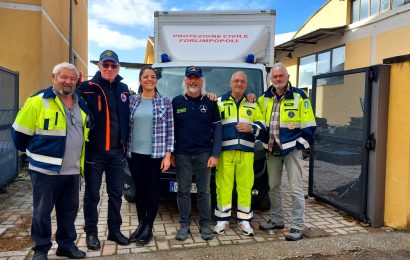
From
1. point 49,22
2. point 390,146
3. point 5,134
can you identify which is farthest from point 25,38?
point 390,146

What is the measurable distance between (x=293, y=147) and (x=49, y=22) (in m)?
9.25

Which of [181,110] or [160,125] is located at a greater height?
[181,110]

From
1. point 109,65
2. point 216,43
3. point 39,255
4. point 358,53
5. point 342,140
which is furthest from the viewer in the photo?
point 358,53

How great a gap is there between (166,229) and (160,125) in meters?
1.48

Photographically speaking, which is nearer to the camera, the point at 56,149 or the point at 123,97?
the point at 56,149

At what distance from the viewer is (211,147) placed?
14.2 feet

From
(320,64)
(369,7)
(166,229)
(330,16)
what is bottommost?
(166,229)

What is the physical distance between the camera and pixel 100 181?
3.99 meters

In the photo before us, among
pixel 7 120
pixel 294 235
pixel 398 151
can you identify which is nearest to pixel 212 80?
pixel 294 235

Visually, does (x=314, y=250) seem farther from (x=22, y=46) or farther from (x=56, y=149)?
(x=22, y=46)

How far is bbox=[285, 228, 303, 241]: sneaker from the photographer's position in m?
4.33

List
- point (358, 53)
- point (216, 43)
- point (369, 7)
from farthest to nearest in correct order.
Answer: point (358, 53), point (369, 7), point (216, 43)

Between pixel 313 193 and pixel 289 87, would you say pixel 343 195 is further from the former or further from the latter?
pixel 289 87

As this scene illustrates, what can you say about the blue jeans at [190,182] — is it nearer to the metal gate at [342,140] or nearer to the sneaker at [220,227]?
the sneaker at [220,227]
